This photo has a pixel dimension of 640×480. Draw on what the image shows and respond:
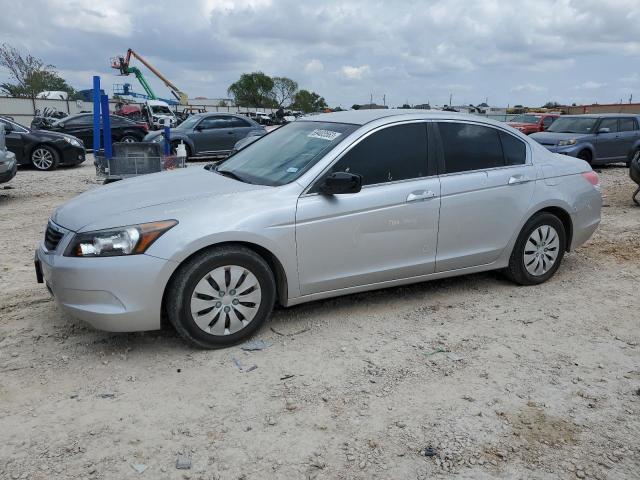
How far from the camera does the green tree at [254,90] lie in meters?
86.6

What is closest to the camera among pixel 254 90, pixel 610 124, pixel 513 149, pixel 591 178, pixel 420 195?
pixel 420 195

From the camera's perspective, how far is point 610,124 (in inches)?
585

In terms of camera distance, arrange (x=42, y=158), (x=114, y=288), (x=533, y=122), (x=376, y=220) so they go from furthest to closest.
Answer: (x=533, y=122) < (x=42, y=158) < (x=376, y=220) < (x=114, y=288)

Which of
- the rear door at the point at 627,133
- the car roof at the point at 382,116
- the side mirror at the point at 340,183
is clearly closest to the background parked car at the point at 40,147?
the car roof at the point at 382,116

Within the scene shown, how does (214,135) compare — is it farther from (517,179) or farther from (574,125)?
(517,179)

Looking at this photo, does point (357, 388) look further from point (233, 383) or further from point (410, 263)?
point (410, 263)

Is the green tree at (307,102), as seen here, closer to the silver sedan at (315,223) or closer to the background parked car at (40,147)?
the background parked car at (40,147)

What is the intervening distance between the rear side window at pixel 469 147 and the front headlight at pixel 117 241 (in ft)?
8.08

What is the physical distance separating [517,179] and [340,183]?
187cm

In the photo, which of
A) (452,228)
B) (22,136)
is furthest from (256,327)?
(22,136)

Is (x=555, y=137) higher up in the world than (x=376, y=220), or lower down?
higher up

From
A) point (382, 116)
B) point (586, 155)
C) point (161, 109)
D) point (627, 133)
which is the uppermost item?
point (161, 109)

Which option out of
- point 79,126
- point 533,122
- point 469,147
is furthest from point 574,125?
point 79,126

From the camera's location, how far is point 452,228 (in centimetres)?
458
